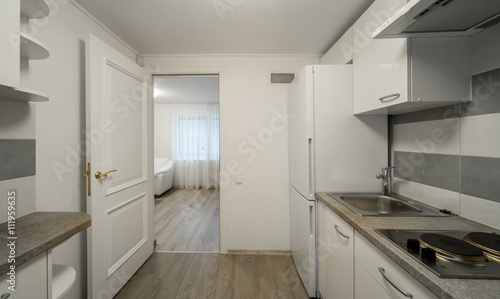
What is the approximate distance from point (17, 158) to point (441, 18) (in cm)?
228

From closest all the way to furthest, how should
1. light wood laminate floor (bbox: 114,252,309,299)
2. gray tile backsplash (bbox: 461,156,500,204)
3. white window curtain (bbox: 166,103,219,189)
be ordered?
gray tile backsplash (bbox: 461,156,500,204), light wood laminate floor (bbox: 114,252,309,299), white window curtain (bbox: 166,103,219,189)

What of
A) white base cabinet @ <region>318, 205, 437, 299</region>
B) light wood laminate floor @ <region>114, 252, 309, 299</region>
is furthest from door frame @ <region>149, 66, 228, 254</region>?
white base cabinet @ <region>318, 205, 437, 299</region>

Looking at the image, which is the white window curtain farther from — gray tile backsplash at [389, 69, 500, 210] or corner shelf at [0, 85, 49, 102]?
gray tile backsplash at [389, 69, 500, 210]

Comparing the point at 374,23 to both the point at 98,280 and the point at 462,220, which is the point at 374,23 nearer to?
the point at 462,220

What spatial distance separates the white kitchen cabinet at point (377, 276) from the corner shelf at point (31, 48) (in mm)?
1854

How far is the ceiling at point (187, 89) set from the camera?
3748 millimetres

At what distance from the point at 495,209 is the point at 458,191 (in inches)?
7.1

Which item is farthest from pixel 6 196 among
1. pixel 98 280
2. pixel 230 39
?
pixel 230 39

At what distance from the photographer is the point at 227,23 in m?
1.78

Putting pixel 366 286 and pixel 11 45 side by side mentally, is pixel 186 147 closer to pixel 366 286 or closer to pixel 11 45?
pixel 11 45

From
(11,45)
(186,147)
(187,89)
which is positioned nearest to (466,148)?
(11,45)

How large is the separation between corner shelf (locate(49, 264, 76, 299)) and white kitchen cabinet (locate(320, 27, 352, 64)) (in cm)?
235

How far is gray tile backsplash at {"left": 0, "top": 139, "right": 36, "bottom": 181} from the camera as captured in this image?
1.04 metres

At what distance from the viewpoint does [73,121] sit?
1.53 m
